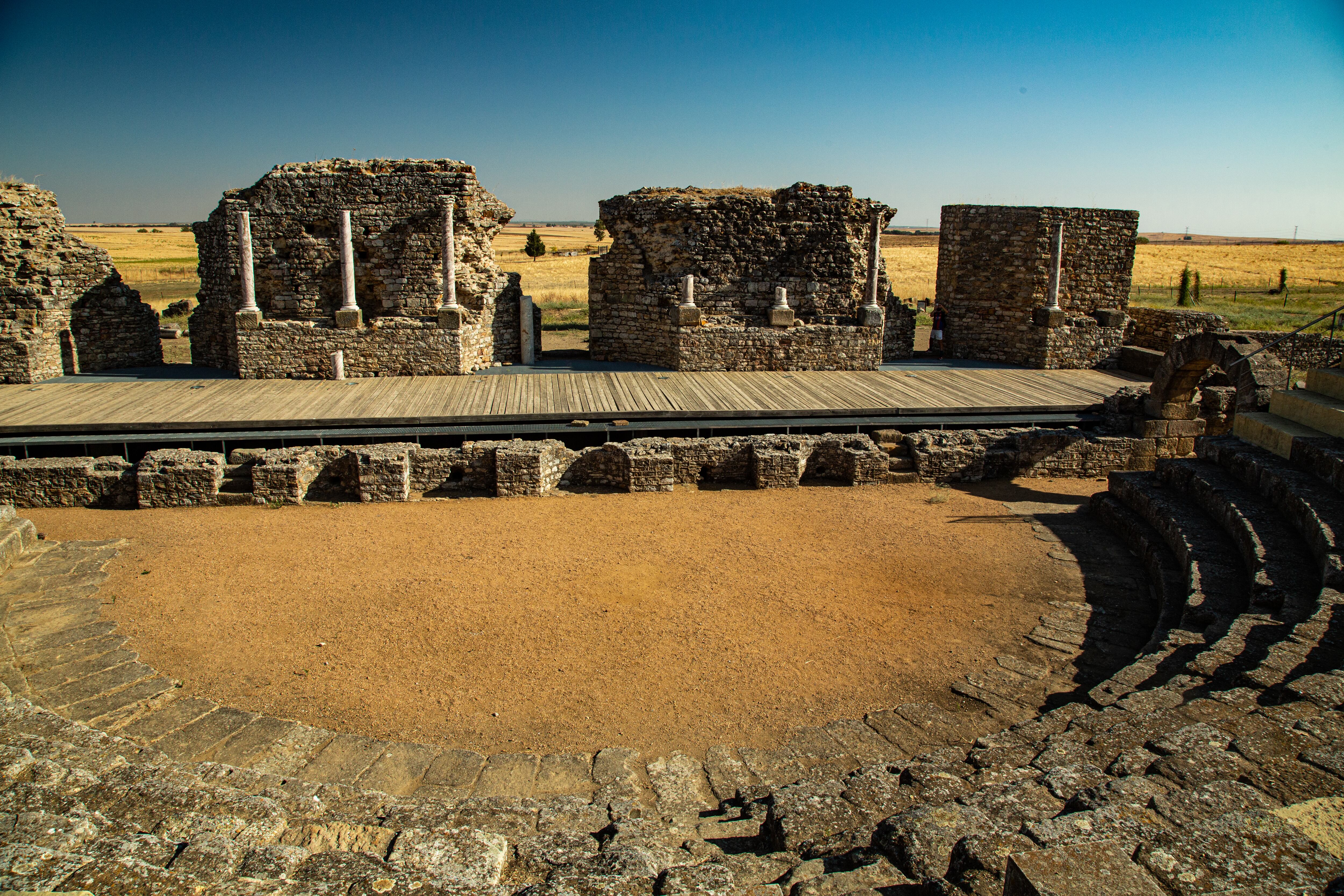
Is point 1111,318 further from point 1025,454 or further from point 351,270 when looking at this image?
point 351,270

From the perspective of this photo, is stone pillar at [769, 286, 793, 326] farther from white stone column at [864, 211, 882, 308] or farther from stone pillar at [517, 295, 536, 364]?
stone pillar at [517, 295, 536, 364]

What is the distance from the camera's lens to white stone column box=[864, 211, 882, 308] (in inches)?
661

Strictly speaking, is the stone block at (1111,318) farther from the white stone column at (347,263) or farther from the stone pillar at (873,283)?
the white stone column at (347,263)

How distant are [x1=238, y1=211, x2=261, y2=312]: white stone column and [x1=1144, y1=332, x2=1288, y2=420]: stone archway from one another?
51.3ft

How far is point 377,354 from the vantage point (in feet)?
50.1

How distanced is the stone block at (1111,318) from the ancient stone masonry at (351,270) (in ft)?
43.6

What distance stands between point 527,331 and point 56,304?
8455 millimetres

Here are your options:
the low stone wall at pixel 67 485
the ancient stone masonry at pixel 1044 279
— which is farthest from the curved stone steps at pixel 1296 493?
the low stone wall at pixel 67 485

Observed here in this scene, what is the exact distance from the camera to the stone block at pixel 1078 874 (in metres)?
3.29

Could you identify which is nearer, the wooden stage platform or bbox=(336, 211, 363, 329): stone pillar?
the wooden stage platform

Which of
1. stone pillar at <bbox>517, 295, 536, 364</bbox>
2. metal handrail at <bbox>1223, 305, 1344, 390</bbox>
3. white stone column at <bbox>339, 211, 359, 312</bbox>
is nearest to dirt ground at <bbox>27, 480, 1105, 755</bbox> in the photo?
metal handrail at <bbox>1223, 305, 1344, 390</bbox>

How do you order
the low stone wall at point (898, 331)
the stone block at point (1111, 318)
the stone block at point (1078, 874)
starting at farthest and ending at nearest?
the low stone wall at point (898, 331), the stone block at point (1111, 318), the stone block at point (1078, 874)

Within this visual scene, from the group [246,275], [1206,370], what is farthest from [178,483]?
[1206,370]

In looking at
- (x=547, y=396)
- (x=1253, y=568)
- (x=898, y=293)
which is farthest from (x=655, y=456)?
(x=898, y=293)
